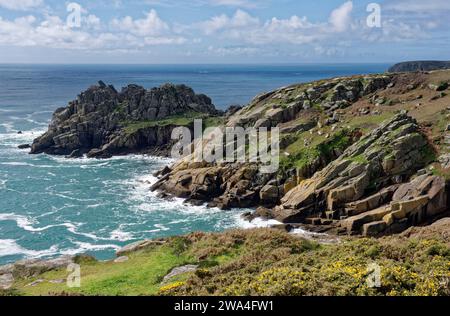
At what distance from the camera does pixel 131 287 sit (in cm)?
3150

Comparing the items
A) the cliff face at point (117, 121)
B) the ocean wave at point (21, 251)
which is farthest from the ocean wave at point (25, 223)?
the cliff face at point (117, 121)

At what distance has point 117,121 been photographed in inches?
4648

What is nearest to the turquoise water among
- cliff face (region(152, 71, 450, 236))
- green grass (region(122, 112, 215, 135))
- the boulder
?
the boulder

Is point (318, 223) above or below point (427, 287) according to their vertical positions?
below

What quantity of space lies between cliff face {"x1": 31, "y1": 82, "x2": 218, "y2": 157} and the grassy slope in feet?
242

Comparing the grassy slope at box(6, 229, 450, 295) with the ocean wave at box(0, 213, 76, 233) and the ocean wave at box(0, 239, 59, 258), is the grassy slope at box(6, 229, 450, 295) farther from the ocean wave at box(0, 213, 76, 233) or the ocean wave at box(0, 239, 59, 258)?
the ocean wave at box(0, 213, 76, 233)

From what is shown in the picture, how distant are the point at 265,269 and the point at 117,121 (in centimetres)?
9597

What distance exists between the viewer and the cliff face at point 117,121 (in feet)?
370

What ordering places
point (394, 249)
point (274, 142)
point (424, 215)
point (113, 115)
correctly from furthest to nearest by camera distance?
point (113, 115) → point (274, 142) → point (424, 215) → point (394, 249)

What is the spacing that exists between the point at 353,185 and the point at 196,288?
131ft

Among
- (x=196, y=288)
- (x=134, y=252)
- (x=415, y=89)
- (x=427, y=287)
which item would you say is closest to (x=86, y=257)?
(x=134, y=252)

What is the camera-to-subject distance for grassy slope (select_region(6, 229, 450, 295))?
22578mm

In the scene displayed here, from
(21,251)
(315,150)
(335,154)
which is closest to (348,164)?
(335,154)

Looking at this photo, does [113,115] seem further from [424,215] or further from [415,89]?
[424,215]
